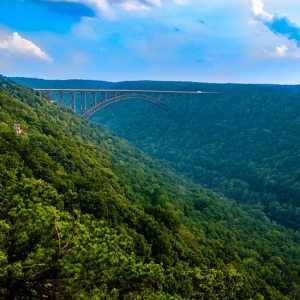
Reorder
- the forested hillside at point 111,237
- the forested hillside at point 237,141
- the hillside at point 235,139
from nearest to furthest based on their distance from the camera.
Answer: the forested hillside at point 111,237 → the forested hillside at point 237,141 → the hillside at point 235,139

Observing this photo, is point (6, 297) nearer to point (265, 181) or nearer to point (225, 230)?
point (225, 230)

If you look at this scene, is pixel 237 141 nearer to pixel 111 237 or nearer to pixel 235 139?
pixel 235 139

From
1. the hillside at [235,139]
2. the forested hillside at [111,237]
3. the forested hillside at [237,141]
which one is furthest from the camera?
the hillside at [235,139]

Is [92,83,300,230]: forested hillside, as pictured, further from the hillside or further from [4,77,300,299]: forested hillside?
[4,77,300,299]: forested hillside

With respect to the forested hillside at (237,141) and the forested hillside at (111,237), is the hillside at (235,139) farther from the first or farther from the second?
the forested hillside at (111,237)

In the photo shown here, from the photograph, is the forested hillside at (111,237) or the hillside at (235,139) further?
the hillside at (235,139)

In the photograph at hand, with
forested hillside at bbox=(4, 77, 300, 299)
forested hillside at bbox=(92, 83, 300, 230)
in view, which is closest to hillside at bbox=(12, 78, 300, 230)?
forested hillside at bbox=(92, 83, 300, 230)

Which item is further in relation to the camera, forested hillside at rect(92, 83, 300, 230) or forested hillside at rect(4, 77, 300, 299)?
forested hillside at rect(92, 83, 300, 230)

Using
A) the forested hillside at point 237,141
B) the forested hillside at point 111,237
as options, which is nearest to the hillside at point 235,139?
the forested hillside at point 237,141

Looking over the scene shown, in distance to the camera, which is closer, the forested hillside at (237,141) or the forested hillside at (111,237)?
the forested hillside at (111,237)
